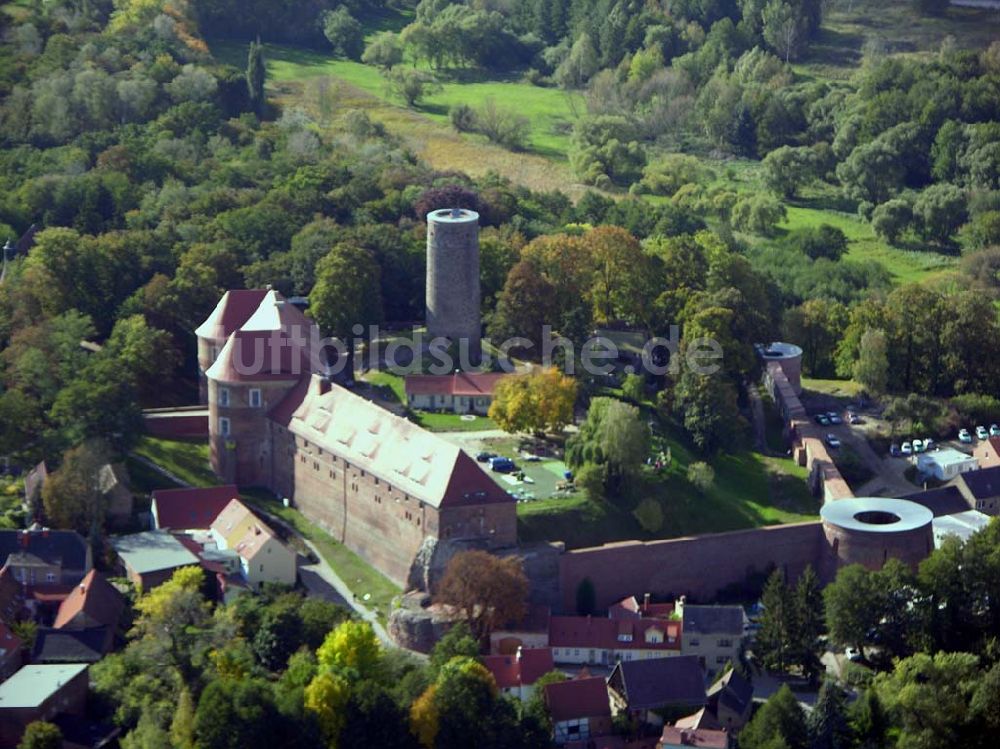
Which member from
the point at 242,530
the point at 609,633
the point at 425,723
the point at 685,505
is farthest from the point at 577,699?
the point at 242,530

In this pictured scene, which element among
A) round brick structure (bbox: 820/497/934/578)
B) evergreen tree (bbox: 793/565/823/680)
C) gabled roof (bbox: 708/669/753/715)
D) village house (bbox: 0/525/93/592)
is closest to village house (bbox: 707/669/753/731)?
gabled roof (bbox: 708/669/753/715)

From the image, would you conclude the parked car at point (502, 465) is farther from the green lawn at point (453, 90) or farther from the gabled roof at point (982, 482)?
the green lawn at point (453, 90)

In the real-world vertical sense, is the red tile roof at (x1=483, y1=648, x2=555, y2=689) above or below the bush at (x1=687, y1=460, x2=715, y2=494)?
below

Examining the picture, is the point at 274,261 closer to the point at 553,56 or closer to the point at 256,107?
the point at 256,107

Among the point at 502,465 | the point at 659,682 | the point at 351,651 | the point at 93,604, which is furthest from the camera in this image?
the point at 502,465

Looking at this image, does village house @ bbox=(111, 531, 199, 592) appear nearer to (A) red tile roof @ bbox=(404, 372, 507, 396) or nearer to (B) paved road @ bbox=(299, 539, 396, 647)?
(B) paved road @ bbox=(299, 539, 396, 647)

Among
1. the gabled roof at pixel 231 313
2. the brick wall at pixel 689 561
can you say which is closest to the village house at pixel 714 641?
the brick wall at pixel 689 561

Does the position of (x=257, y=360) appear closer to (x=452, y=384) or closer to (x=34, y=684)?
(x=452, y=384)
